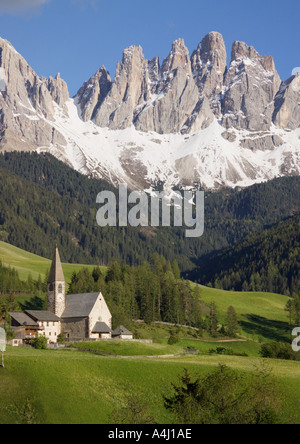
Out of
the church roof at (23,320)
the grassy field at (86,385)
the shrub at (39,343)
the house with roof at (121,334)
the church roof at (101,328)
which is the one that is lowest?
the grassy field at (86,385)

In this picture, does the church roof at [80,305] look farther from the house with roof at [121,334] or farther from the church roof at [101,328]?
the house with roof at [121,334]

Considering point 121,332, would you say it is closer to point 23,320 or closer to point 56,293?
point 56,293

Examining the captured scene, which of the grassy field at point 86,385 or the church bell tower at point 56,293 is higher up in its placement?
the church bell tower at point 56,293

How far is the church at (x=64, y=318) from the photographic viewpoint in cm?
11325

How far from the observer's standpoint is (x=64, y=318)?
388ft

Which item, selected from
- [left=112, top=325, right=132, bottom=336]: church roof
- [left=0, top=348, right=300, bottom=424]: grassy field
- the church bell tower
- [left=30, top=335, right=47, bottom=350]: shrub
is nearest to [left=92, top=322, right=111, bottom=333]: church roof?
[left=112, top=325, right=132, bottom=336]: church roof

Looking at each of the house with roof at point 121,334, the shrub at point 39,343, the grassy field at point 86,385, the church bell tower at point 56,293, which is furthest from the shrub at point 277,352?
the shrub at point 39,343

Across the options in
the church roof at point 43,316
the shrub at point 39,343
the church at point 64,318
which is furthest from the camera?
the church roof at point 43,316

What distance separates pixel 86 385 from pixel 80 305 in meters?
49.6

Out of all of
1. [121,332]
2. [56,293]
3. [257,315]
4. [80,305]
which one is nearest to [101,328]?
[121,332]

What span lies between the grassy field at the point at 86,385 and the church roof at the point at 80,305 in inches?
1247

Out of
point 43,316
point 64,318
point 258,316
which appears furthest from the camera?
point 258,316
